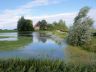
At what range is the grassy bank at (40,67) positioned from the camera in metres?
9.39

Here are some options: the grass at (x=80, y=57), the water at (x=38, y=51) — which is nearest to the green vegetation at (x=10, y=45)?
the water at (x=38, y=51)

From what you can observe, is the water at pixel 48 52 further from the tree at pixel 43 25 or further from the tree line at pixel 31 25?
the tree at pixel 43 25

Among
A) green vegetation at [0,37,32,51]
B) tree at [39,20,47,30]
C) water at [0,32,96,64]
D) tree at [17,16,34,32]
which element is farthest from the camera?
tree at [39,20,47,30]

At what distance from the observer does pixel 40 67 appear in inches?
405

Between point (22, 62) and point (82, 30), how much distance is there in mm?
26082

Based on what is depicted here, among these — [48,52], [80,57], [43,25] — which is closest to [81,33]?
[48,52]

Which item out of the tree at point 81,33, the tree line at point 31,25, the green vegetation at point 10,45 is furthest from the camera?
the tree line at point 31,25

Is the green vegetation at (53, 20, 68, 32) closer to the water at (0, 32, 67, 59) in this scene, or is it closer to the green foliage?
the green foliage

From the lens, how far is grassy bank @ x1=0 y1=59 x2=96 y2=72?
939 cm

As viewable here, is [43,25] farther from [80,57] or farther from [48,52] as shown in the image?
[80,57]

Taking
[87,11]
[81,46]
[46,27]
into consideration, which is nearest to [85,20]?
[81,46]

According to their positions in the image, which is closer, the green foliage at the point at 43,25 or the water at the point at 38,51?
the water at the point at 38,51

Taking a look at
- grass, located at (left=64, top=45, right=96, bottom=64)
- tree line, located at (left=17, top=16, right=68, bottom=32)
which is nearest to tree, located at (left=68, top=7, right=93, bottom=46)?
grass, located at (left=64, top=45, right=96, bottom=64)

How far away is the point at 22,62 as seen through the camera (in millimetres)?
11781
